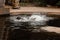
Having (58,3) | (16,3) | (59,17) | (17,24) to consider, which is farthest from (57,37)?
(58,3)

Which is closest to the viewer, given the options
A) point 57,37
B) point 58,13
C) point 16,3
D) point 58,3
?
point 57,37

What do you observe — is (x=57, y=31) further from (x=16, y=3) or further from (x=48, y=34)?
(x=16, y=3)

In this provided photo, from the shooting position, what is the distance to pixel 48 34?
916cm

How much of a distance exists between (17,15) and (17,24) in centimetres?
254

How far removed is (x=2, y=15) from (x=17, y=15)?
1.11 meters

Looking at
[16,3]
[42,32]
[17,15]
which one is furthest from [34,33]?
[16,3]

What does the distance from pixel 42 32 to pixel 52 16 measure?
4.45 meters

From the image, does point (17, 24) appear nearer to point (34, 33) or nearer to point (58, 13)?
point (34, 33)

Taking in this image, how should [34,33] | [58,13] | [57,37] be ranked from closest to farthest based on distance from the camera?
[57,37] → [34,33] → [58,13]

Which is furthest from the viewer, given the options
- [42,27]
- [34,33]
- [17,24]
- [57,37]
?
[17,24]

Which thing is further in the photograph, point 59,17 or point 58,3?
point 58,3

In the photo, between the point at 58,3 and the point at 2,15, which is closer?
the point at 2,15

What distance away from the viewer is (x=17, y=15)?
1363cm

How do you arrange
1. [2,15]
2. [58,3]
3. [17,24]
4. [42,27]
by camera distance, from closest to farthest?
[42,27]
[17,24]
[2,15]
[58,3]
